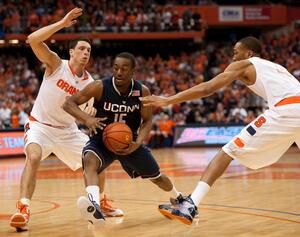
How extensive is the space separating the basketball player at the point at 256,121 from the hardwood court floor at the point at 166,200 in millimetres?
613

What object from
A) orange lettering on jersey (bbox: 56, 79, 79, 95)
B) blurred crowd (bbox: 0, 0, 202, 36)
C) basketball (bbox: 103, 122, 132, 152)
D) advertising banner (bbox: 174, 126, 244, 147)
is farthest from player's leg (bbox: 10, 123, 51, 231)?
blurred crowd (bbox: 0, 0, 202, 36)

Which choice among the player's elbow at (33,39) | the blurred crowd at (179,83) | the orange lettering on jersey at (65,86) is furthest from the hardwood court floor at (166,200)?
the blurred crowd at (179,83)

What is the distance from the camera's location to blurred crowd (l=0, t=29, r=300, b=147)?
23250 mm

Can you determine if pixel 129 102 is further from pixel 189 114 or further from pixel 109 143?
pixel 189 114

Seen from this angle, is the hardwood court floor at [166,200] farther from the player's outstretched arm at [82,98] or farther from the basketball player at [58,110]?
the player's outstretched arm at [82,98]

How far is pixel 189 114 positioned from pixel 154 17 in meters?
7.61

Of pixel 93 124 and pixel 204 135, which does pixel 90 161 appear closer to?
pixel 93 124

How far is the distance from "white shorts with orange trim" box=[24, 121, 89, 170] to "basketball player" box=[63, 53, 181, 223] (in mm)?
664

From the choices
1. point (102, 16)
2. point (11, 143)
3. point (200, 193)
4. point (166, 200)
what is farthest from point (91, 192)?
point (102, 16)

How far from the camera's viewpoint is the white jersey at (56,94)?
7935 mm

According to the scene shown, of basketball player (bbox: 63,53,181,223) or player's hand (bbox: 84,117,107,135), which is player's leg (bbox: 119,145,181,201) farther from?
player's hand (bbox: 84,117,107,135)

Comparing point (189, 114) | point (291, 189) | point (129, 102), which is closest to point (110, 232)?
point (129, 102)

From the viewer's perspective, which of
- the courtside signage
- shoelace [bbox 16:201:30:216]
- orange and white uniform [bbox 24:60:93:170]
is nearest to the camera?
shoelace [bbox 16:201:30:216]

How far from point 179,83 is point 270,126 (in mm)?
20251
